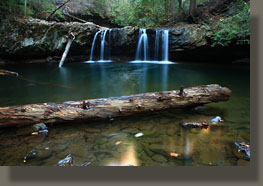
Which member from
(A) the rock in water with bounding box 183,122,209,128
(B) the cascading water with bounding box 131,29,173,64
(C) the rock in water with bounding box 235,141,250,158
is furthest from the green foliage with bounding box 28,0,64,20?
(C) the rock in water with bounding box 235,141,250,158

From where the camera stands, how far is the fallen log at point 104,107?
3.11 meters

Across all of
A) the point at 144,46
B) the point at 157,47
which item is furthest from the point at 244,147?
the point at 144,46

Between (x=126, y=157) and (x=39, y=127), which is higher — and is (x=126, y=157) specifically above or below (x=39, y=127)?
below

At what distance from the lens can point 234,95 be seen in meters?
5.36

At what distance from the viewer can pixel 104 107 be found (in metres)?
3.46

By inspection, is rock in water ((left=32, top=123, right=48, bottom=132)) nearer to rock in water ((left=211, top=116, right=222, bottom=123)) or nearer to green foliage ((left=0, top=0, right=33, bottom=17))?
rock in water ((left=211, top=116, right=222, bottom=123))

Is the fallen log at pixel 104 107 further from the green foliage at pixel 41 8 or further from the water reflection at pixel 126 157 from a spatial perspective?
the green foliage at pixel 41 8

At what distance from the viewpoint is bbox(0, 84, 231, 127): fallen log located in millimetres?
3111

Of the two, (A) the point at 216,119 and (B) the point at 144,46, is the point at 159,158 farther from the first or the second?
(B) the point at 144,46

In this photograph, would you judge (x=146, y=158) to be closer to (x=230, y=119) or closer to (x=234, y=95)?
(x=230, y=119)

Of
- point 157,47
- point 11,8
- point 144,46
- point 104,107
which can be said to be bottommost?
point 104,107

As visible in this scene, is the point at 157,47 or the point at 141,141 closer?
the point at 141,141

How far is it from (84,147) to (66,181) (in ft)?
5.50

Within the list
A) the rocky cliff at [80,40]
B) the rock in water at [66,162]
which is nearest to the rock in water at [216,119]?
the rock in water at [66,162]
